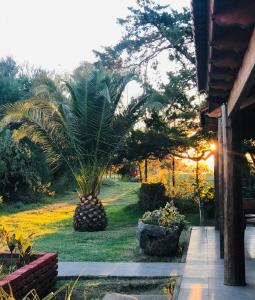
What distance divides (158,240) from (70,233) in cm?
502

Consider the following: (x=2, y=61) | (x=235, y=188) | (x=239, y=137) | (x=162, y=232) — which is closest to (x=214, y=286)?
(x=235, y=188)

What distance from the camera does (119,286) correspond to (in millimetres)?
7629

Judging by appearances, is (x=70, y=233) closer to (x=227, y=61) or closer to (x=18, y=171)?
(x=18, y=171)

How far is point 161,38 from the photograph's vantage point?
20.2 meters

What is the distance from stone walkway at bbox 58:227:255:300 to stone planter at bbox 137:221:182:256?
41cm

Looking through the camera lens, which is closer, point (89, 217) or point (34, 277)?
point (34, 277)

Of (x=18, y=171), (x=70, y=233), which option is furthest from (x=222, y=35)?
(x=18, y=171)

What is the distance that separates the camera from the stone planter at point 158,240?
10.3m

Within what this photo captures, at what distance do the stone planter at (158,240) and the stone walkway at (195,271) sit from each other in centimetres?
41

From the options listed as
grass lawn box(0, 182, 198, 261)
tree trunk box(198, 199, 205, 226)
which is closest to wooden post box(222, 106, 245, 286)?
grass lawn box(0, 182, 198, 261)

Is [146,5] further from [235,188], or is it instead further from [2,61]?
[2,61]

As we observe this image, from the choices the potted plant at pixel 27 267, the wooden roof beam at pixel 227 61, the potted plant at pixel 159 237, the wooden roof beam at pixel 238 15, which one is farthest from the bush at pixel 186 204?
the wooden roof beam at pixel 238 15

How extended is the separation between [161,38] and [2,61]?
2155cm

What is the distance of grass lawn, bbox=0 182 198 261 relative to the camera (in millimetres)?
10672
